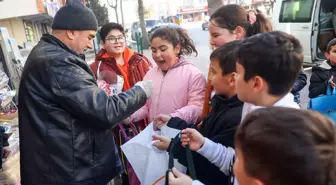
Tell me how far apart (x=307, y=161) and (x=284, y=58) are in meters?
0.59

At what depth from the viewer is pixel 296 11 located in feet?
27.3

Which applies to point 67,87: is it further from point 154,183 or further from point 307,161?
point 307,161

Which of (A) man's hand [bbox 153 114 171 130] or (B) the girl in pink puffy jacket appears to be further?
(B) the girl in pink puffy jacket

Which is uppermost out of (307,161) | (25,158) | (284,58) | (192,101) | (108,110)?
(284,58)

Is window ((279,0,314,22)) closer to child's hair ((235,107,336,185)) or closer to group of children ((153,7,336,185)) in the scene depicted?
group of children ((153,7,336,185))

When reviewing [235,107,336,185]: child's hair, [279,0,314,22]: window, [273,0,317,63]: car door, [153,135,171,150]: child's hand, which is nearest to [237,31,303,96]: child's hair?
[235,107,336,185]: child's hair

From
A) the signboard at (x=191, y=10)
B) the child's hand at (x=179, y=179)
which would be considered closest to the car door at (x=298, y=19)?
the child's hand at (x=179, y=179)

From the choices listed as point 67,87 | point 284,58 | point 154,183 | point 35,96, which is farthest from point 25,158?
point 284,58

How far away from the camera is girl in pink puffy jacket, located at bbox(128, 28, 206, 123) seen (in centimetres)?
218

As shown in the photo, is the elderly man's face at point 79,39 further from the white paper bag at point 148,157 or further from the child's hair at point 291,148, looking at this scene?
the child's hair at point 291,148

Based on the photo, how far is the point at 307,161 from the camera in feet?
2.79

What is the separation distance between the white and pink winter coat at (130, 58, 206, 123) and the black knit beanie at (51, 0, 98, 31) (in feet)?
2.20

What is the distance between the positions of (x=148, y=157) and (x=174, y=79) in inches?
25.4

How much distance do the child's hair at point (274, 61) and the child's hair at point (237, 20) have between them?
2.55 feet
